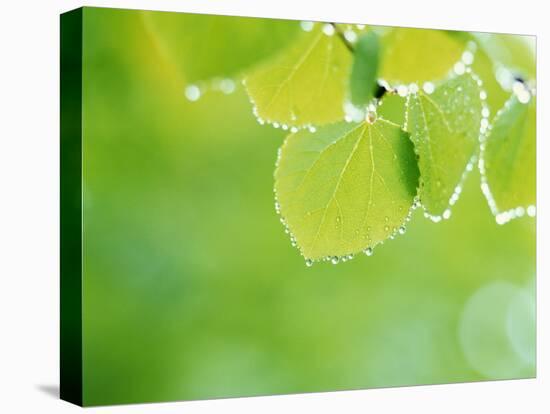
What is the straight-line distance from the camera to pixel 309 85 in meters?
1.18

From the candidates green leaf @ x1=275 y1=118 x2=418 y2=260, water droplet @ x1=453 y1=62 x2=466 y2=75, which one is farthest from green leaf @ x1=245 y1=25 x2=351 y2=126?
water droplet @ x1=453 y1=62 x2=466 y2=75

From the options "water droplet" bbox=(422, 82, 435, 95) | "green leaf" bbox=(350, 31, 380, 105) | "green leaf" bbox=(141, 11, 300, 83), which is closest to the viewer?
"green leaf" bbox=(141, 11, 300, 83)

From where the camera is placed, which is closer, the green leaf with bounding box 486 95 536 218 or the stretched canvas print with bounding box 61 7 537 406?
the green leaf with bounding box 486 95 536 218

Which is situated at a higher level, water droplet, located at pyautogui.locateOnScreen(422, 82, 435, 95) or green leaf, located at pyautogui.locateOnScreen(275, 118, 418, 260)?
water droplet, located at pyautogui.locateOnScreen(422, 82, 435, 95)

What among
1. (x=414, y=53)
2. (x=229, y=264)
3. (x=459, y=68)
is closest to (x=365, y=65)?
(x=414, y=53)

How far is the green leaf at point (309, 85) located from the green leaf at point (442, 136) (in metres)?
0.11

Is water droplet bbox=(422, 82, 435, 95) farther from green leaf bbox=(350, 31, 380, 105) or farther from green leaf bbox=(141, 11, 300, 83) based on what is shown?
green leaf bbox=(141, 11, 300, 83)

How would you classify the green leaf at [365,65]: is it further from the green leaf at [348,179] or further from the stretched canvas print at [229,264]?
the stretched canvas print at [229,264]

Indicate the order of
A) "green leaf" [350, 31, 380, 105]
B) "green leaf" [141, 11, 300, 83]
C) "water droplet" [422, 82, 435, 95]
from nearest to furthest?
"green leaf" [141, 11, 300, 83]
"green leaf" [350, 31, 380, 105]
"water droplet" [422, 82, 435, 95]

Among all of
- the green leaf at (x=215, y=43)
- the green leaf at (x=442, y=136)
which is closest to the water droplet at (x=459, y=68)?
the green leaf at (x=442, y=136)

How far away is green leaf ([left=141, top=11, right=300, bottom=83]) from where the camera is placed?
2.79ft

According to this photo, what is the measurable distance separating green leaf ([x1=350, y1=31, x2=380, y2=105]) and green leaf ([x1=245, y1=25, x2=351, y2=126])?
0.04 meters

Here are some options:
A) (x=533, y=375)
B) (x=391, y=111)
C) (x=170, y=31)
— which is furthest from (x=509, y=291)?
(x=170, y=31)

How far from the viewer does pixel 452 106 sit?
4.16 ft
